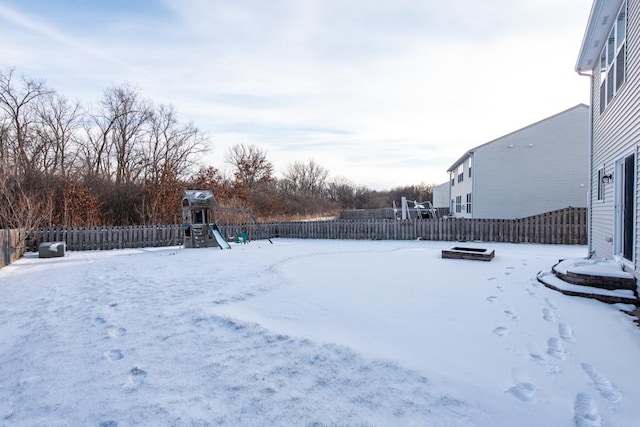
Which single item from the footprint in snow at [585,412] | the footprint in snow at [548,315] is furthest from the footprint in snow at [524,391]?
the footprint in snow at [548,315]

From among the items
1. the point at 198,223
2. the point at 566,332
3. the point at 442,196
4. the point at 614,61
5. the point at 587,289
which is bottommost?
the point at 566,332

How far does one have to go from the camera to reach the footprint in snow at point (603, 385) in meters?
2.62

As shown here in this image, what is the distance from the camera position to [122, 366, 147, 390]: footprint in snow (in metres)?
2.88

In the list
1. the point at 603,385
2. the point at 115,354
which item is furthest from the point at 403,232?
the point at 115,354

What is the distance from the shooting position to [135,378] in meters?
3.01

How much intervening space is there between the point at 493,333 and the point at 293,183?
5279 centimetres

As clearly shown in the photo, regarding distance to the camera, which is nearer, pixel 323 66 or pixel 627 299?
pixel 627 299

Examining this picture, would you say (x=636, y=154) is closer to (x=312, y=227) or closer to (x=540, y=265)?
(x=540, y=265)

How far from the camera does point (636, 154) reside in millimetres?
5445

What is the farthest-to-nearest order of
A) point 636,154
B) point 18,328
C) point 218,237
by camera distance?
point 218,237 → point 636,154 → point 18,328

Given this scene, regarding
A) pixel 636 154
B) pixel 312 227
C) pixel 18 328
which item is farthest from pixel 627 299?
pixel 312 227

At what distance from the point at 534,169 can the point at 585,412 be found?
65.8 feet

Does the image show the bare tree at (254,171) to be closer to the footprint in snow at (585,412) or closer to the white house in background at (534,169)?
the white house in background at (534,169)

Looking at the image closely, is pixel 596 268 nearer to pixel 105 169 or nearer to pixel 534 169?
pixel 534 169
